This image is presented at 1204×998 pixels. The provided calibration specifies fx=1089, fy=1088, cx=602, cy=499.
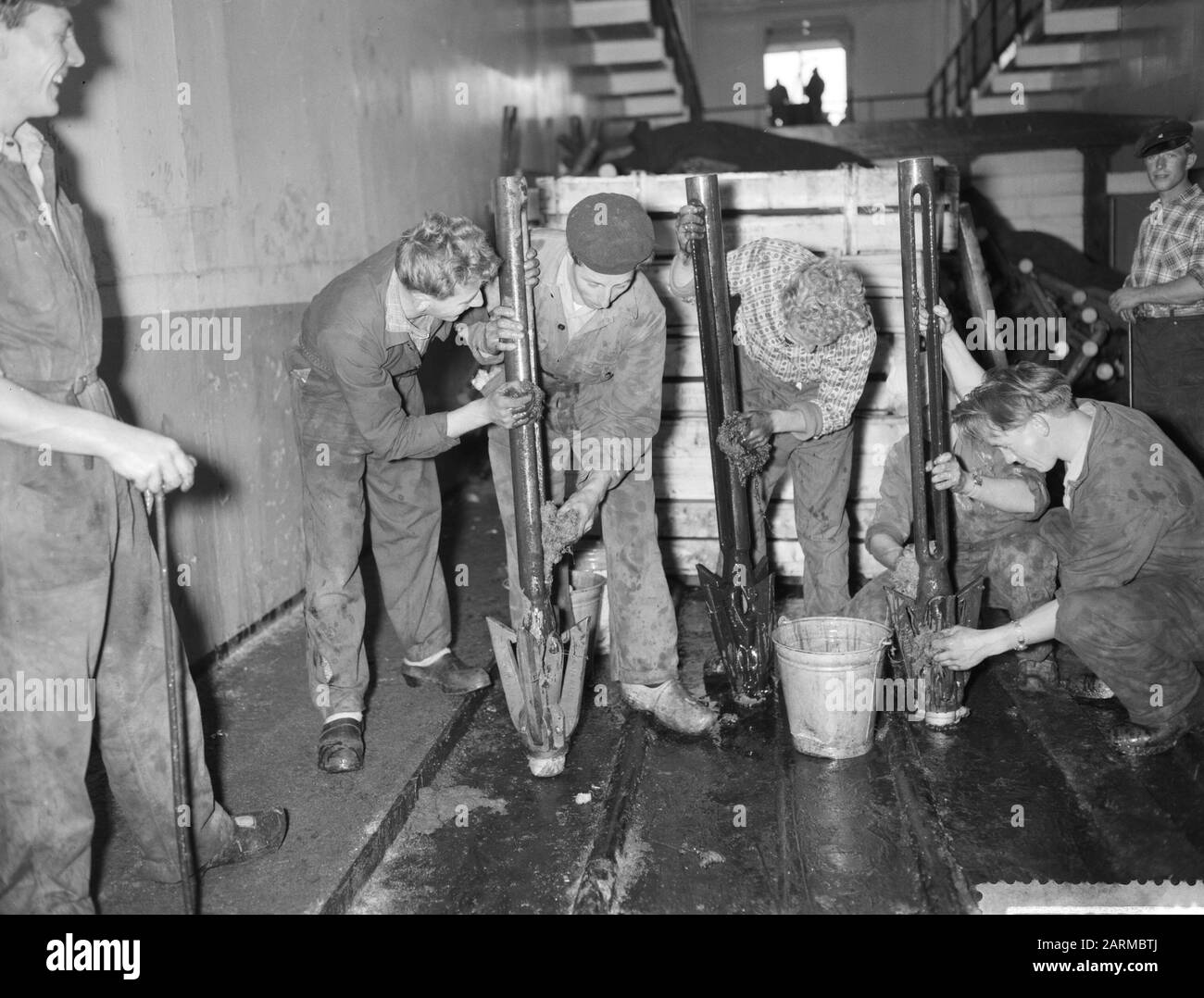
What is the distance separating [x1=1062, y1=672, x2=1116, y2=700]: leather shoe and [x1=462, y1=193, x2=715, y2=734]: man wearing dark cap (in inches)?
50.1

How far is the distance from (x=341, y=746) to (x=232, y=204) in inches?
81.9

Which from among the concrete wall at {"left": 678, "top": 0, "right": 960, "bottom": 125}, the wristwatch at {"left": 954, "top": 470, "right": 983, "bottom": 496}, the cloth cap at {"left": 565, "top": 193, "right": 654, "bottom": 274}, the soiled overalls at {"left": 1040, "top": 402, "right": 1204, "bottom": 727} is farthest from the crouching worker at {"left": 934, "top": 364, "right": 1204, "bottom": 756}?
the concrete wall at {"left": 678, "top": 0, "right": 960, "bottom": 125}

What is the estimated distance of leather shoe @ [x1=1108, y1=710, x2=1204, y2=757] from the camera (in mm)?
3217

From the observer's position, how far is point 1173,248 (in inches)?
197

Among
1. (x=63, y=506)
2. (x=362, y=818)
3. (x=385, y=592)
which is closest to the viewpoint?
(x=63, y=506)

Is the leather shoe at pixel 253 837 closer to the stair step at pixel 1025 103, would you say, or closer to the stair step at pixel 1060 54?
the stair step at pixel 1025 103

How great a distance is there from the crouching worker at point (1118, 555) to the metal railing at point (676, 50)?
9193 mm

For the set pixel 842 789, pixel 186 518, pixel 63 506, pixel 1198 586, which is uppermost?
pixel 63 506

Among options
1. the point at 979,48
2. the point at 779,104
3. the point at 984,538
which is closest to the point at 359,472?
the point at 984,538

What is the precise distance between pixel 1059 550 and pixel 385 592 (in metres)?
2.27

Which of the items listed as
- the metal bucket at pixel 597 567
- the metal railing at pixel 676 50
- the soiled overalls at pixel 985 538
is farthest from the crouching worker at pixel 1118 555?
the metal railing at pixel 676 50

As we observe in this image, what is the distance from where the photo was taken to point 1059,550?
145 inches
